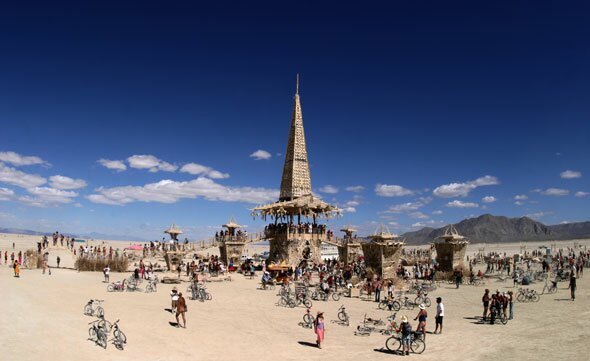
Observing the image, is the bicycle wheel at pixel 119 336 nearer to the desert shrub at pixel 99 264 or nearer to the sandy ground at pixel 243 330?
the sandy ground at pixel 243 330

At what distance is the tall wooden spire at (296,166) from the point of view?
3934 cm

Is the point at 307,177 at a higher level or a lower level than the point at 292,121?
lower

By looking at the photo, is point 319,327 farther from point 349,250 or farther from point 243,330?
point 349,250

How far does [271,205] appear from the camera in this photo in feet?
121

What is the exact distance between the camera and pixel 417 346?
12.7 metres

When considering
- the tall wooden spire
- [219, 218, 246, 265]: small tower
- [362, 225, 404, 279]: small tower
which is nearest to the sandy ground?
[362, 225, 404, 279]: small tower

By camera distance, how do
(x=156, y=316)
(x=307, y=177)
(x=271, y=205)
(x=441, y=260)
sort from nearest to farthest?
(x=156, y=316) → (x=441, y=260) → (x=271, y=205) → (x=307, y=177)

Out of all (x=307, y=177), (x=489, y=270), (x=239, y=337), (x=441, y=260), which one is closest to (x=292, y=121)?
(x=307, y=177)

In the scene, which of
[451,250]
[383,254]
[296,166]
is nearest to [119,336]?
[383,254]

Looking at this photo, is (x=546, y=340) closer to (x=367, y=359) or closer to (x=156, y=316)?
(x=367, y=359)

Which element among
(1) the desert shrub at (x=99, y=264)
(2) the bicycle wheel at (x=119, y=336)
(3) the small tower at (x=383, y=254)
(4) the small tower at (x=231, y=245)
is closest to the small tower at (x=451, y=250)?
(3) the small tower at (x=383, y=254)

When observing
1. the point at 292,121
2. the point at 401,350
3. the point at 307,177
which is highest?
the point at 292,121

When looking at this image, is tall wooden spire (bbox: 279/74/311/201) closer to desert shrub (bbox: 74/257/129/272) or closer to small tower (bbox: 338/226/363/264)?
small tower (bbox: 338/226/363/264)

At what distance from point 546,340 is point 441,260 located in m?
17.1
